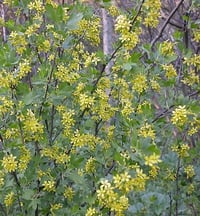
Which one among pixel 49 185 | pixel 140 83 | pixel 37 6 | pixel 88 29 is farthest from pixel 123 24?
pixel 49 185

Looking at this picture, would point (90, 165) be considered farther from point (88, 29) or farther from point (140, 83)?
point (88, 29)

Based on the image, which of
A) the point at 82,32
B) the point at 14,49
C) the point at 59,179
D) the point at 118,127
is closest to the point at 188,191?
the point at 118,127

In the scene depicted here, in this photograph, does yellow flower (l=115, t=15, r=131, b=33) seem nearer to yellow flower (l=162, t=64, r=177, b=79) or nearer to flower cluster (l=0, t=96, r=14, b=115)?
yellow flower (l=162, t=64, r=177, b=79)

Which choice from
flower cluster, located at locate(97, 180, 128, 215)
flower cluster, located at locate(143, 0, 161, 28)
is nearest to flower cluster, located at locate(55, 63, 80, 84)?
flower cluster, located at locate(143, 0, 161, 28)

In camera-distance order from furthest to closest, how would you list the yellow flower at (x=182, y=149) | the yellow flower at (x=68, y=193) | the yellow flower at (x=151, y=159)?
the yellow flower at (x=182, y=149)
the yellow flower at (x=68, y=193)
the yellow flower at (x=151, y=159)

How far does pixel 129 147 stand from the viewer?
2.12 m

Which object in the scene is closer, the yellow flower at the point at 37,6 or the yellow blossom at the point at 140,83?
the yellow blossom at the point at 140,83

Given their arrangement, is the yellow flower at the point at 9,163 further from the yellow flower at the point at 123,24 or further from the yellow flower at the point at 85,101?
the yellow flower at the point at 123,24

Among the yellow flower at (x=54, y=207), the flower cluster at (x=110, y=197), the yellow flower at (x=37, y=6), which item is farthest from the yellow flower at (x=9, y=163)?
the yellow flower at (x=37, y=6)

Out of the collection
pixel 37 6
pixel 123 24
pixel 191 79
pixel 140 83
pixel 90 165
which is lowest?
pixel 90 165

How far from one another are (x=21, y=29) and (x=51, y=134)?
1.94 ft

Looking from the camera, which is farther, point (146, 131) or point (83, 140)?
point (83, 140)

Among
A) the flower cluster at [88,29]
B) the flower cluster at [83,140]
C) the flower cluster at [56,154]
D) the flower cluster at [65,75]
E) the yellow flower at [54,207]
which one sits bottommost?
the yellow flower at [54,207]

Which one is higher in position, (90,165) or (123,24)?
(123,24)
